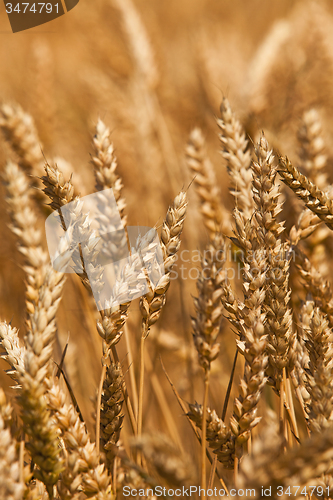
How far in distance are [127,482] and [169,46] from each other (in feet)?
9.16

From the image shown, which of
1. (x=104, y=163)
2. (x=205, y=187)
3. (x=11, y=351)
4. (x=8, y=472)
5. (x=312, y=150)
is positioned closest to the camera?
(x=8, y=472)

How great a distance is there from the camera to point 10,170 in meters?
0.59

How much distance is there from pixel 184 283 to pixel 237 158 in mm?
604

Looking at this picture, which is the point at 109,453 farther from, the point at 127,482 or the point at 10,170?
the point at 10,170

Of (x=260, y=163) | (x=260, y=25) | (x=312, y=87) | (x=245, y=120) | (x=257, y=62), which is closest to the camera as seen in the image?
(x=260, y=163)

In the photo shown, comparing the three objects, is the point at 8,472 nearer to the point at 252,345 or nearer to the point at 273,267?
the point at 252,345

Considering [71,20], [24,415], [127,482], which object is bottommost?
[127,482]

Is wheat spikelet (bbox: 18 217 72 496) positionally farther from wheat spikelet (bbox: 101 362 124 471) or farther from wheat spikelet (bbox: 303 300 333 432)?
wheat spikelet (bbox: 303 300 333 432)

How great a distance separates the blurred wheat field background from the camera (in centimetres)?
42

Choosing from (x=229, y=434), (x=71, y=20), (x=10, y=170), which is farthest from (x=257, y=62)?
(x=71, y=20)

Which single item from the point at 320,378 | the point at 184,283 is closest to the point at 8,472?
the point at 320,378

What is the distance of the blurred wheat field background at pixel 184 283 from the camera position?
0.42 m

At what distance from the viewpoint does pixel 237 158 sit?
708mm

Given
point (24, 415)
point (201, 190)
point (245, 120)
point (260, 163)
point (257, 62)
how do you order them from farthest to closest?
point (257, 62)
point (245, 120)
point (201, 190)
point (260, 163)
point (24, 415)
